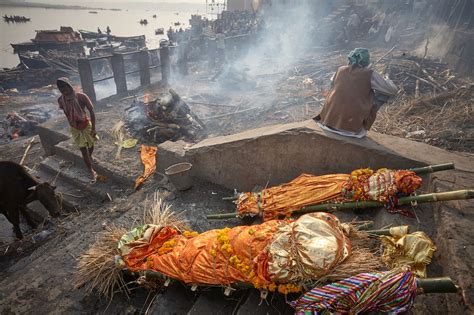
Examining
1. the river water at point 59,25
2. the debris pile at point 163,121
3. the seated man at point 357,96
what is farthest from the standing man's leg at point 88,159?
the river water at point 59,25

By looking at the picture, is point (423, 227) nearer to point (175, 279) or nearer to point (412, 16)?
point (175, 279)

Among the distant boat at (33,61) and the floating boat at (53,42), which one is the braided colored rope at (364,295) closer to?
the distant boat at (33,61)

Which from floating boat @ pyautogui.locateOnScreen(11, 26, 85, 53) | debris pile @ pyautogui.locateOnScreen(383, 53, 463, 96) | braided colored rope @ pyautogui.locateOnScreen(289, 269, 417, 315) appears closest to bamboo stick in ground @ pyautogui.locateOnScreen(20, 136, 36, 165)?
braided colored rope @ pyautogui.locateOnScreen(289, 269, 417, 315)

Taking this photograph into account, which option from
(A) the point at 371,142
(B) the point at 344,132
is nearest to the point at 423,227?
(A) the point at 371,142

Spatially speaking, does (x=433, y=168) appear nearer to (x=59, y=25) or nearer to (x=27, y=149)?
(x=27, y=149)

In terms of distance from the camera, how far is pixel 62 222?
5.75m

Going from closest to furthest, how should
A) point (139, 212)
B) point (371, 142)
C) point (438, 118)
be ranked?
point (371, 142) → point (139, 212) → point (438, 118)

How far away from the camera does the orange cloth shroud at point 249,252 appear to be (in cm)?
240

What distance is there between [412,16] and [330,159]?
78.2 feet

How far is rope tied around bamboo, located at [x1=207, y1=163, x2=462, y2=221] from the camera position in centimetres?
312

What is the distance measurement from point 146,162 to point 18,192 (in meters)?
2.47

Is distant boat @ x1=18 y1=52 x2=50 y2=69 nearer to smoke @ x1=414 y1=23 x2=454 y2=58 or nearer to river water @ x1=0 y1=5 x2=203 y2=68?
river water @ x1=0 y1=5 x2=203 y2=68

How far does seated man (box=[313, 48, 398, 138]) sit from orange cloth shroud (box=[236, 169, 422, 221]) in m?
0.95

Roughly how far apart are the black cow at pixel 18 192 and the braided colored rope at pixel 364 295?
5499mm
